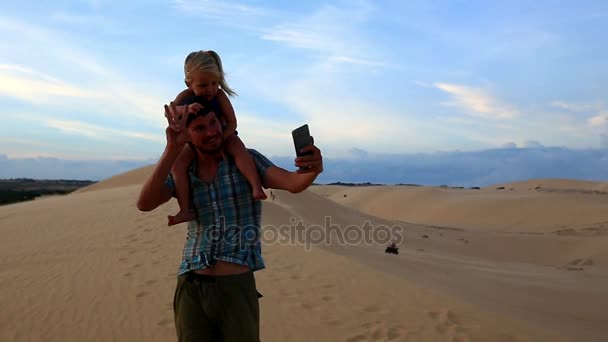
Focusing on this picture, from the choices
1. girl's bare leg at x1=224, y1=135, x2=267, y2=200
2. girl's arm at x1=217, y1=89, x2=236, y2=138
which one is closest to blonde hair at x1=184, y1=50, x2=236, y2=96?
girl's arm at x1=217, y1=89, x2=236, y2=138

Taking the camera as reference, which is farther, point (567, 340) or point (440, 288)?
point (440, 288)

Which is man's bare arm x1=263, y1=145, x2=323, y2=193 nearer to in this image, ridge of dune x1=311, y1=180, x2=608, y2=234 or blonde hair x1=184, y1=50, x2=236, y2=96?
blonde hair x1=184, y1=50, x2=236, y2=96

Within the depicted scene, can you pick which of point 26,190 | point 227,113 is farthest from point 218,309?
point 26,190

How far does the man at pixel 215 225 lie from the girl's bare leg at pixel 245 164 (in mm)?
50

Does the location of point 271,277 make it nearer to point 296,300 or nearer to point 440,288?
point 296,300

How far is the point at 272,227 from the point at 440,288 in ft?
19.5

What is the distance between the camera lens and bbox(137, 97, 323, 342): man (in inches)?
89.6

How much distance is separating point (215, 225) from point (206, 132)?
17.8 inches

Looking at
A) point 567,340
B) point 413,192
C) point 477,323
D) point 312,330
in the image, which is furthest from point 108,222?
point 413,192

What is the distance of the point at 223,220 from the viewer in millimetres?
2414

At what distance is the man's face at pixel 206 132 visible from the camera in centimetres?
236

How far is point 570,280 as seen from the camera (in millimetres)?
8742

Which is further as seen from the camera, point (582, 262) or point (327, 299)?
point (582, 262)

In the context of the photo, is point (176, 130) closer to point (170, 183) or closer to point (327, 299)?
point (170, 183)
